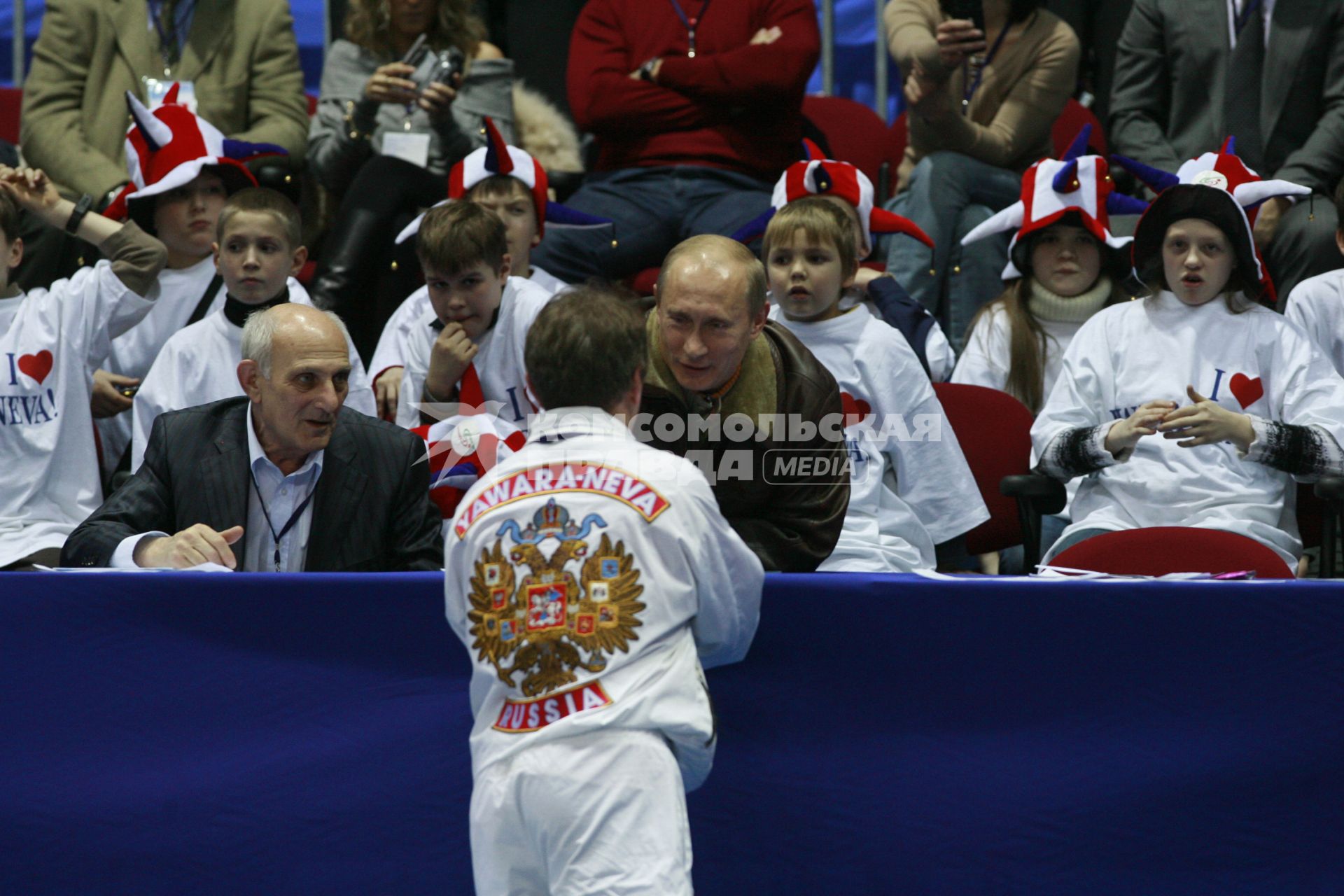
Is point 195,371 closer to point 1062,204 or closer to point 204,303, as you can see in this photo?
point 204,303

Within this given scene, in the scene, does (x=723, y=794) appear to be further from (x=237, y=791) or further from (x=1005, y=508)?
(x=1005, y=508)

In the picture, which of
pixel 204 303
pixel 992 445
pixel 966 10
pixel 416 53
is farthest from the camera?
pixel 416 53

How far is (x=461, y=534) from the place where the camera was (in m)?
2.53

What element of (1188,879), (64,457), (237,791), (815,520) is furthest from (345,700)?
(64,457)

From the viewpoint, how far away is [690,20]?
6.20m

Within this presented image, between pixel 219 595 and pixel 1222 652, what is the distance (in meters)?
1.85

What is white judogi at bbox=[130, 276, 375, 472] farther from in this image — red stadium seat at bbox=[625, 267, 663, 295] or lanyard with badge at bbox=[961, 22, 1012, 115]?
lanyard with badge at bbox=[961, 22, 1012, 115]

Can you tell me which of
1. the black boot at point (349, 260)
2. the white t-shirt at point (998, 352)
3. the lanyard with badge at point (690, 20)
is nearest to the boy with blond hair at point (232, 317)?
the black boot at point (349, 260)

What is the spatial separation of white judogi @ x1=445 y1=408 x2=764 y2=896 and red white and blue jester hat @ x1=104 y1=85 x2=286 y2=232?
292 cm

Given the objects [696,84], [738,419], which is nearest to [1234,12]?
[696,84]

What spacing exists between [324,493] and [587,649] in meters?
1.25

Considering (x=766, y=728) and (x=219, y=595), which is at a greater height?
(x=219, y=595)

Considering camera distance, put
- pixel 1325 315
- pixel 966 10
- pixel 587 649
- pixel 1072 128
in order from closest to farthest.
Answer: pixel 587 649, pixel 1325 315, pixel 966 10, pixel 1072 128

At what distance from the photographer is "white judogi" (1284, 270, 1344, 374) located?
4.75 meters
